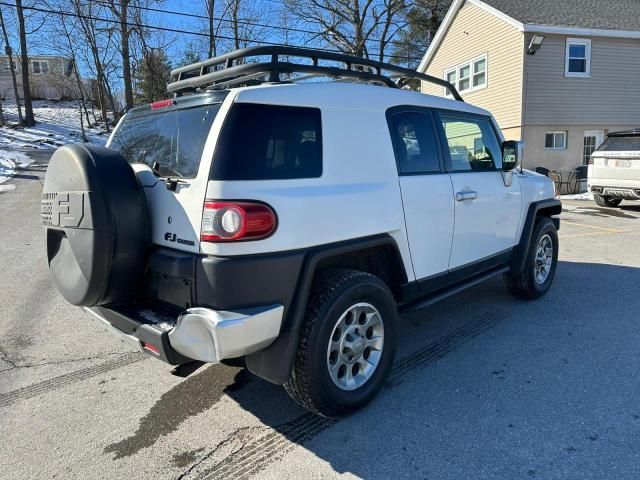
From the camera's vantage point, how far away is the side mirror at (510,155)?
4254 mm

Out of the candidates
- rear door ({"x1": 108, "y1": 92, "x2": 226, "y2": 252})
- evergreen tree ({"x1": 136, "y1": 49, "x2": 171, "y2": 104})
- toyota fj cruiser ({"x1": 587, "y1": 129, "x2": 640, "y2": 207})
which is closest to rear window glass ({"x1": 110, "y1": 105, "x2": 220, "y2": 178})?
rear door ({"x1": 108, "y1": 92, "x2": 226, "y2": 252})

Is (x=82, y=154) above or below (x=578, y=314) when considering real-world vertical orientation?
above

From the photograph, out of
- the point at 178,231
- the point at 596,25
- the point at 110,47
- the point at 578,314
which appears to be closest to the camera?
the point at 178,231

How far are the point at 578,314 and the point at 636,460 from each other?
92.4 inches

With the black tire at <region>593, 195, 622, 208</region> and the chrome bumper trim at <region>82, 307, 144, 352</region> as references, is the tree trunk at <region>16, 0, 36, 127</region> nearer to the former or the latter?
the black tire at <region>593, 195, 622, 208</region>

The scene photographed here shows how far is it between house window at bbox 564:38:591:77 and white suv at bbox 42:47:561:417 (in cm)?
1619

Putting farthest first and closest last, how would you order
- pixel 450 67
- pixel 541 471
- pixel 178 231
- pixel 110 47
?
pixel 110 47 < pixel 450 67 < pixel 178 231 < pixel 541 471

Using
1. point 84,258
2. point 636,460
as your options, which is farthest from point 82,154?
point 636,460

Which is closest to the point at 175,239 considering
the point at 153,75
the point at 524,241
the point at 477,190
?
the point at 477,190

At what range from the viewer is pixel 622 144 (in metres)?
10.9

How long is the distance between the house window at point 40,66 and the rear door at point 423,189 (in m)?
45.6

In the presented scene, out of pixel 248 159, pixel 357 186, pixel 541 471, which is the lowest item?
pixel 541 471

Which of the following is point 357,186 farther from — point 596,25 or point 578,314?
point 596,25

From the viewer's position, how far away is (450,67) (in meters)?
20.2
